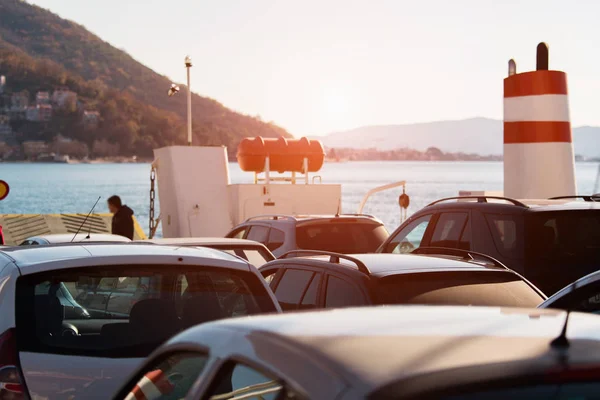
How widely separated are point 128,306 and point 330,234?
6.56 m

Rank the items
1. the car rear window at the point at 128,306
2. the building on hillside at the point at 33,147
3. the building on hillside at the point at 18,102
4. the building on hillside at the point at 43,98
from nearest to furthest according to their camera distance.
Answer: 1. the car rear window at the point at 128,306
2. the building on hillside at the point at 43,98
3. the building on hillside at the point at 18,102
4. the building on hillside at the point at 33,147

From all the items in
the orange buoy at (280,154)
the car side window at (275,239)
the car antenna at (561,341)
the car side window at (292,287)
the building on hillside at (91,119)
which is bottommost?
the car side window at (275,239)

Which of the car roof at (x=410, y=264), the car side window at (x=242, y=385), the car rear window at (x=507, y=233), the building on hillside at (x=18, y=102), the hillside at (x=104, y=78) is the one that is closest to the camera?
the car side window at (x=242, y=385)

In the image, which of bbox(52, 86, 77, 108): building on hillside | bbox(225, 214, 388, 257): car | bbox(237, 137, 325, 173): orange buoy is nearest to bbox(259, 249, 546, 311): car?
bbox(225, 214, 388, 257): car

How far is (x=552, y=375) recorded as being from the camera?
86.4 inches

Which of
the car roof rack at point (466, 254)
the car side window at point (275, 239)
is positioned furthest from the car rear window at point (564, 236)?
the car side window at point (275, 239)

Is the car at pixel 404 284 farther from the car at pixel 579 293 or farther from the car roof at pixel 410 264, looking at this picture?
the car at pixel 579 293

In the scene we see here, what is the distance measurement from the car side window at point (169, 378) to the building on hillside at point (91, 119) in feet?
535

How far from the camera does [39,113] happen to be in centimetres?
16312

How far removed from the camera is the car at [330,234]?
1173 cm

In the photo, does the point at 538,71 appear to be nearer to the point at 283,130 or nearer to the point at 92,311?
the point at 92,311

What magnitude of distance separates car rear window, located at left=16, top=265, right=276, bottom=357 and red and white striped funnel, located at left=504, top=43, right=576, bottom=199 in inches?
396

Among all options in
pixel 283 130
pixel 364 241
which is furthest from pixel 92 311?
pixel 283 130

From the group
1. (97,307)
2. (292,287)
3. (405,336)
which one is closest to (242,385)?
(405,336)
